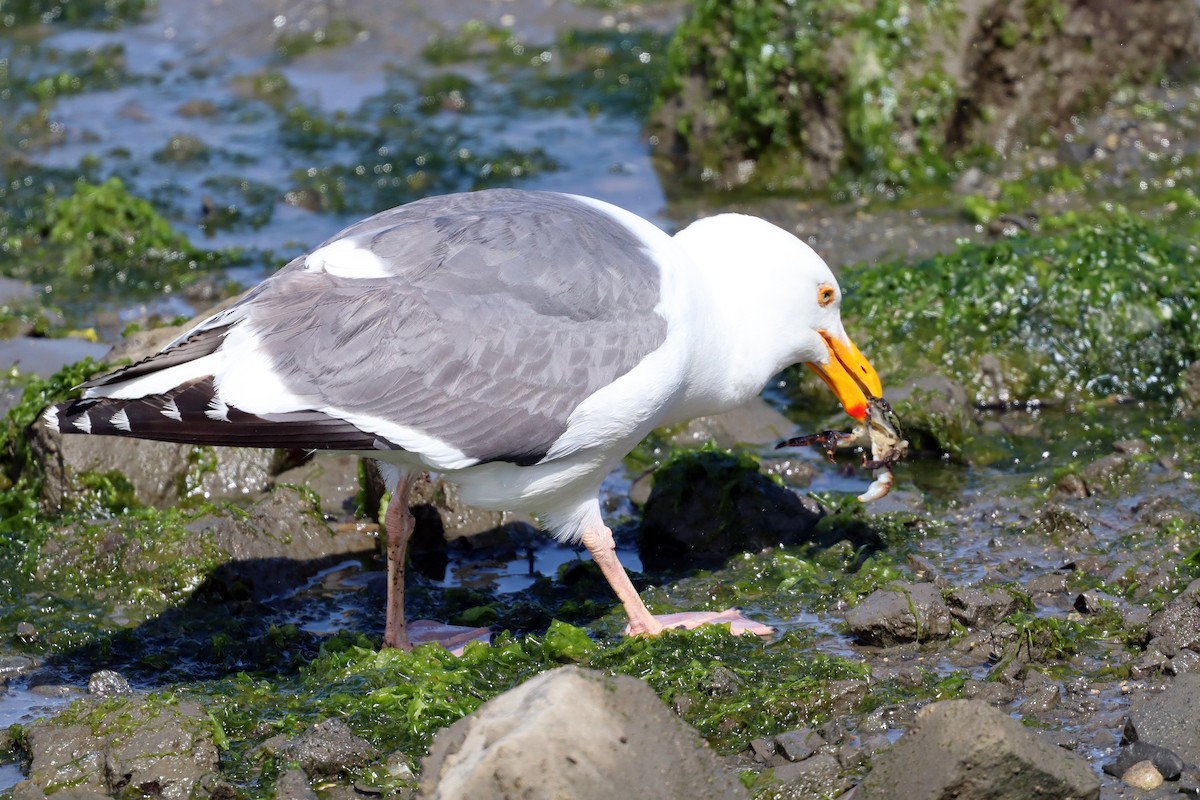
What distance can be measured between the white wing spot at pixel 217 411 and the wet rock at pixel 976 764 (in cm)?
254

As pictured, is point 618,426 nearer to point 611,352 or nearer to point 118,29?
point 611,352

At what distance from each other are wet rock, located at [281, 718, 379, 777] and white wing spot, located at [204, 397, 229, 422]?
45.4 inches

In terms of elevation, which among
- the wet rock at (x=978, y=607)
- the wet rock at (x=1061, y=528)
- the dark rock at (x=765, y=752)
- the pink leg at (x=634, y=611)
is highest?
the dark rock at (x=765, y=752)

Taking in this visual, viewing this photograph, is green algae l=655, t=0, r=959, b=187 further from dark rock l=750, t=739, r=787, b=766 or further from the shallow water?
dark rock l=750, t=739, r=787, b=766

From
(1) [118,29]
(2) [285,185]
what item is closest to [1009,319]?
(2) [285,185]

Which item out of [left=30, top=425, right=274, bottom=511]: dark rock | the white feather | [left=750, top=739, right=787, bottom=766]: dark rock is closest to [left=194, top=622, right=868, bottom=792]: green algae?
[left=750, top=739, right=787, bottom=766]: dark rock

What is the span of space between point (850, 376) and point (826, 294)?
425 millimetres

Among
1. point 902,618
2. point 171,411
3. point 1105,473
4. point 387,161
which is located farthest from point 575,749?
point 387,161

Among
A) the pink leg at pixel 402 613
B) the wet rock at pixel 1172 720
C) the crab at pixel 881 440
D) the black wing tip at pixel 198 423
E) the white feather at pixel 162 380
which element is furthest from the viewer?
the crab at pixel 881 440

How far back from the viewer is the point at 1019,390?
308 inches

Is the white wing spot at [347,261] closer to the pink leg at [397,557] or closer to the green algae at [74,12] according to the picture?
the pink leg at [397,557]

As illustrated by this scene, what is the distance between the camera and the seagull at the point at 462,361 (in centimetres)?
532

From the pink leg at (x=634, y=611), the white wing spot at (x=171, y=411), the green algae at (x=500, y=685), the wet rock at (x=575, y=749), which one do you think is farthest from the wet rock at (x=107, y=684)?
the wet rock at (x=575, y=749)

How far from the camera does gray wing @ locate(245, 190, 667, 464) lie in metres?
5.38
